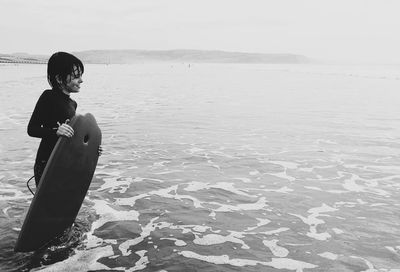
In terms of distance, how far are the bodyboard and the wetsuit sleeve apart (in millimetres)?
249

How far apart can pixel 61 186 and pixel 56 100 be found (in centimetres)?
101

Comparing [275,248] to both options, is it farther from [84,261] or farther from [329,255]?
[84,261]

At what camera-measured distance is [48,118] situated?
4.84 m

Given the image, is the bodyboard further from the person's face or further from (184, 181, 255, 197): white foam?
(184, 181, 255, 197): white foam

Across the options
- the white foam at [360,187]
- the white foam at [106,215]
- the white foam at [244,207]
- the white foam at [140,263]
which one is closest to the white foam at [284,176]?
the white foam at [360,187]

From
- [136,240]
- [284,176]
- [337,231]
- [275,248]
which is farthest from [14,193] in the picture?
[337,231]

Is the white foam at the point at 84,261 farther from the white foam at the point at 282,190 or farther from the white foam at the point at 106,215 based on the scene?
the white foam at the point at 282,190

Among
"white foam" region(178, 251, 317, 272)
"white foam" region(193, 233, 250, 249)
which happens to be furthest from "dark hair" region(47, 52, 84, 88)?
"white foam" region(193, 233, 250, 249)

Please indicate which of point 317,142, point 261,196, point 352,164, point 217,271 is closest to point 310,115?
point 317,142

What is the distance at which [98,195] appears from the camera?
7.45 meters

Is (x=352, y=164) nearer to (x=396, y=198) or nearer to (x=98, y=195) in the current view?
(x=396, y=198)

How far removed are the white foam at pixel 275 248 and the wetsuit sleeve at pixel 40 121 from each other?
3097 millimetres

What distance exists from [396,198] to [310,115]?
11.2m

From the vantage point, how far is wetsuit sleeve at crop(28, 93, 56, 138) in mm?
4746
